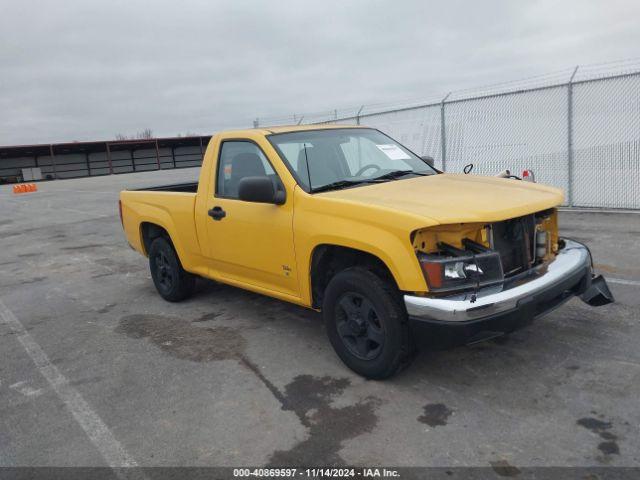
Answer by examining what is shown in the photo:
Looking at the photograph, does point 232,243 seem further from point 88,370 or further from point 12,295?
point 12,295

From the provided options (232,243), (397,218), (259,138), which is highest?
(259,138)

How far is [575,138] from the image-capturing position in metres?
10.4

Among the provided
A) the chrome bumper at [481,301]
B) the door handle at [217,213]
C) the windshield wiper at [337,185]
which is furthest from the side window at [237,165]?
the chrome bumper at [481,301]

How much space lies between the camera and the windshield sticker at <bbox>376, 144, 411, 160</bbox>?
4.98m

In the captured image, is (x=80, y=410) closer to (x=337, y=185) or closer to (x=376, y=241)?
(x=376, y=241)

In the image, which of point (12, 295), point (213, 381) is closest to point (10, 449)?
point (213, 381)

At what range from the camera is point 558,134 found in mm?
10695

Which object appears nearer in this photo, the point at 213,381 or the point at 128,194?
the point at 213,381

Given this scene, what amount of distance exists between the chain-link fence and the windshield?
6.59m

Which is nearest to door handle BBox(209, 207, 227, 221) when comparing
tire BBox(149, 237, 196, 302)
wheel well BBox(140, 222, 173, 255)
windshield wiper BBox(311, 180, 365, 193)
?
windshield wiper BBox(311, 180, 365, 193)

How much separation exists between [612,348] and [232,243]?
316 cm

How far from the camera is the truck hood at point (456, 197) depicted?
3.37 metres

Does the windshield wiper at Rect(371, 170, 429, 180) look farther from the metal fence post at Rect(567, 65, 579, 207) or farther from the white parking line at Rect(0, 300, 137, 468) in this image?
the metal fence post at Rect(567, 65, 579, 207)

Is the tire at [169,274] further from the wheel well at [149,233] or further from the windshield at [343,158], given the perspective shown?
the windshield at [343,158]
